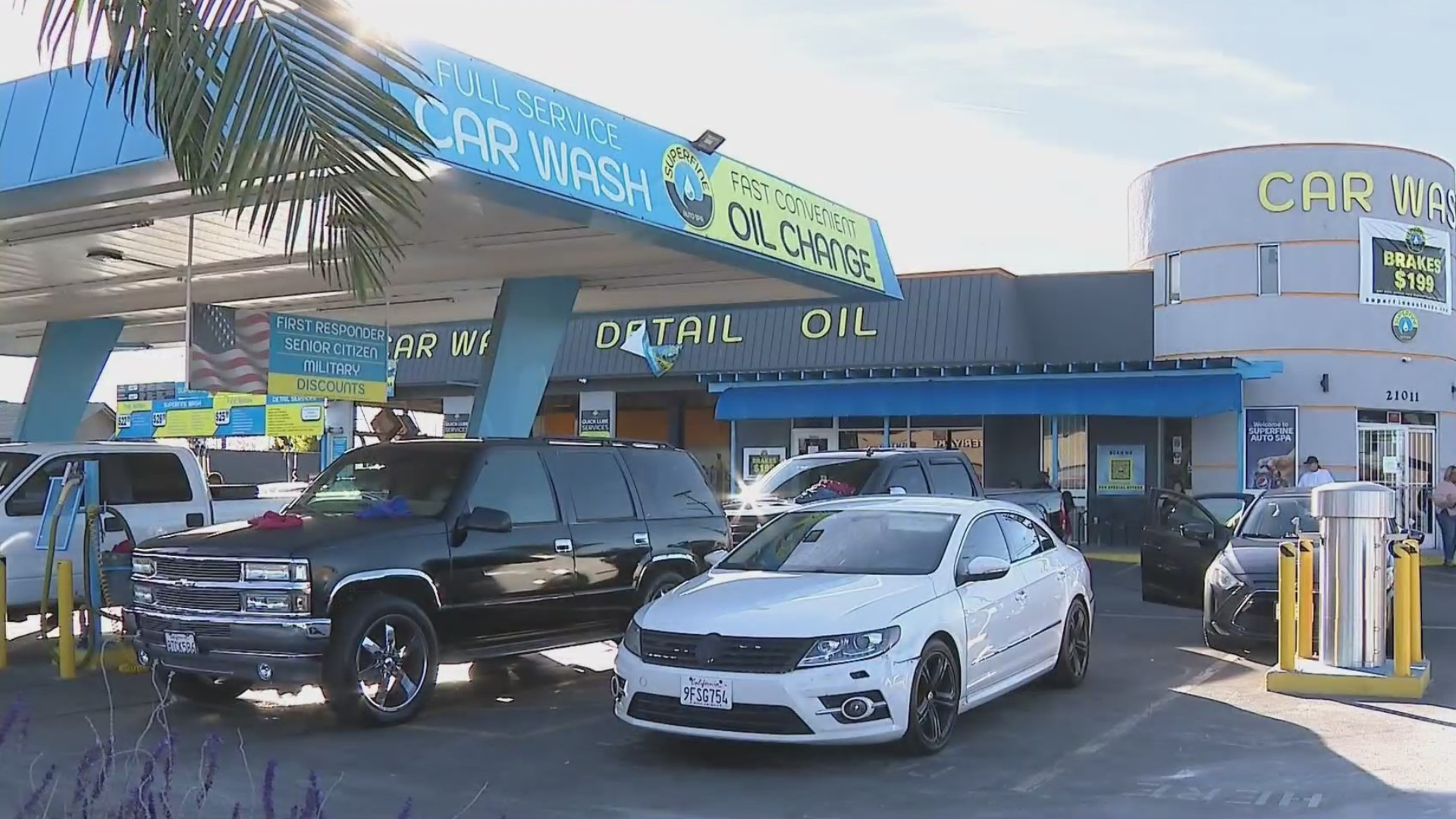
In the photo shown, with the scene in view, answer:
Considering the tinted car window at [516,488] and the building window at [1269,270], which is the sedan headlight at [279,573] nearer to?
the tinted car window at [516,488]

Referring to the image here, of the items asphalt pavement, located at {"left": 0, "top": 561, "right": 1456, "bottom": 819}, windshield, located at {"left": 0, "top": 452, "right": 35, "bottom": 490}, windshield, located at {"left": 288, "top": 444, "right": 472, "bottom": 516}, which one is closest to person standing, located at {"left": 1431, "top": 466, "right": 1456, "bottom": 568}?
asphalt pavement, located at {"left": 0, "top": 561, "right": 1456, "bottom": 819}

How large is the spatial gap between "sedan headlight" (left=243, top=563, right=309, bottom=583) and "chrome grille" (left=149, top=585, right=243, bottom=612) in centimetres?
17

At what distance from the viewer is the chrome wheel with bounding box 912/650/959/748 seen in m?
7.79

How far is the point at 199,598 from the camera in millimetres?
8773

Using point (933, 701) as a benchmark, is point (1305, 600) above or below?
above

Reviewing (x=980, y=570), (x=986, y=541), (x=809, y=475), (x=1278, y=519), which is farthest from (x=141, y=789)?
(x=809, y=475)

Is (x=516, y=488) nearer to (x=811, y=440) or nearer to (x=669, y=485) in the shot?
(x=669, y=485)

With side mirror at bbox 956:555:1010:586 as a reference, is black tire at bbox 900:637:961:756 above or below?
below

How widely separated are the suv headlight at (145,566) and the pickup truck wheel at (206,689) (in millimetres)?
817

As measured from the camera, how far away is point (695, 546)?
1137 cm

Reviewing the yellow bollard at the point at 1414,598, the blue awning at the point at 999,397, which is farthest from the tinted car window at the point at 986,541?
the blue awning at the point at 999,397

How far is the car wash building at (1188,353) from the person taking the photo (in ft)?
83.4

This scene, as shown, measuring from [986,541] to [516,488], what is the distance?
3.43m

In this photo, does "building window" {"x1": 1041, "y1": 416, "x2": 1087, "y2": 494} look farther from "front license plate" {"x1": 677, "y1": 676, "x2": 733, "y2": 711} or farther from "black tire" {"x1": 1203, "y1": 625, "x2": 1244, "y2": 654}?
"front license plate" {"x1": 677, "y1": 676, "x2": 733, "y2": 711}
